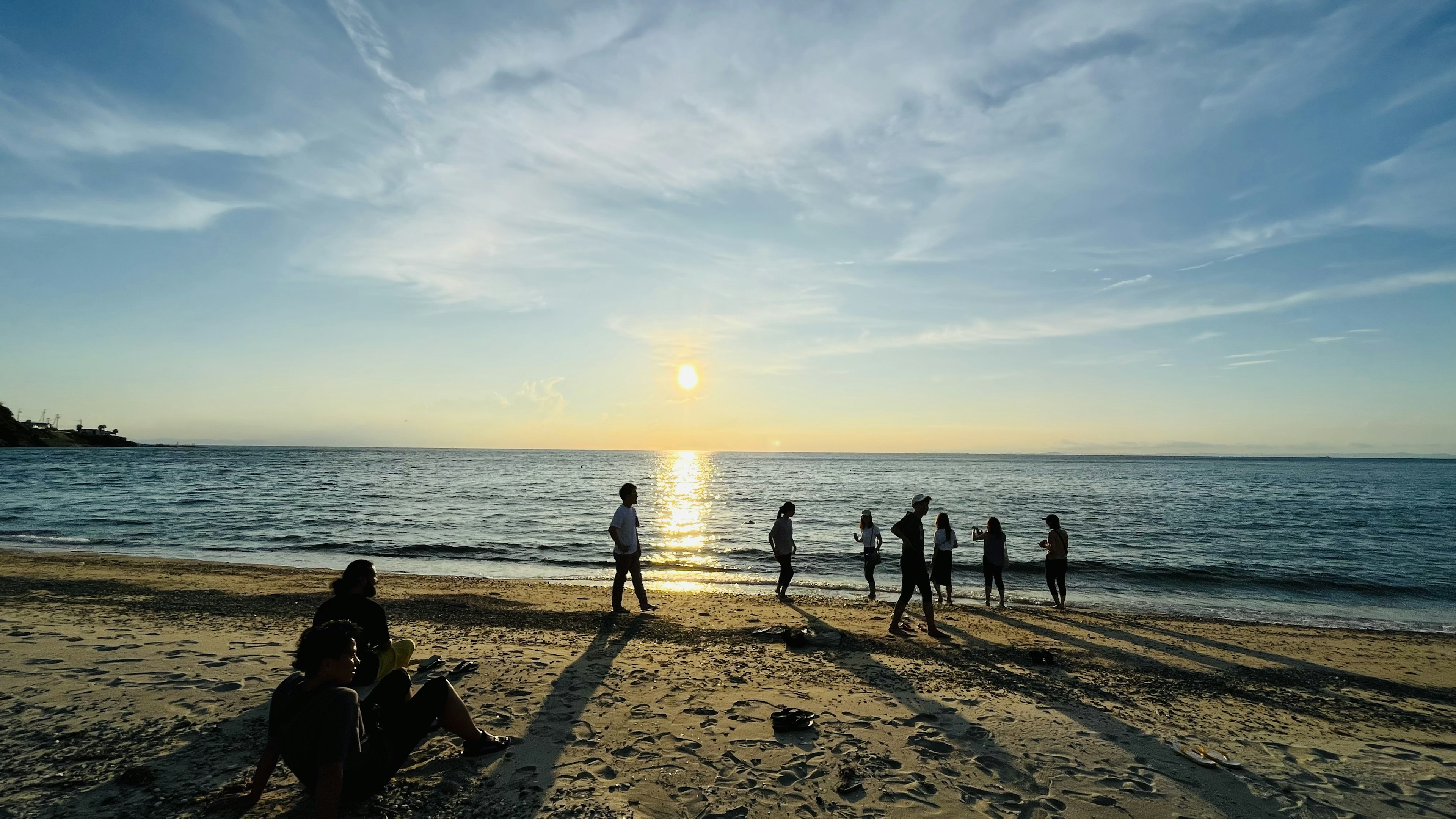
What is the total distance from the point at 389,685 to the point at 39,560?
1966 centimetres

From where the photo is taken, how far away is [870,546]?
1488cm

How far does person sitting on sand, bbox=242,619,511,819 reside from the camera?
3920 mm

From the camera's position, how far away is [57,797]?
4668mm

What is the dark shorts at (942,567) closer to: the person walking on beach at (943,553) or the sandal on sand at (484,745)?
the person walking on beach at (943,553)

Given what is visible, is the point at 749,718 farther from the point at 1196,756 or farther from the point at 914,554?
the point at 914,554

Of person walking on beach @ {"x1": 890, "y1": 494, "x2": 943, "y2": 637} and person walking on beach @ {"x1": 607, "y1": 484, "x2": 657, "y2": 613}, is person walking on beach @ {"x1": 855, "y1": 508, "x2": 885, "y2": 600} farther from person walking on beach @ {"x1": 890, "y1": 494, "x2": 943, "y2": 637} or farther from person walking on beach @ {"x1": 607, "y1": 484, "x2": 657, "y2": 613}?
person walking on beach @ {"x1": 607, "y1": 484, "x2": 657, "y2": 613}

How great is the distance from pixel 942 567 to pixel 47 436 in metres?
181

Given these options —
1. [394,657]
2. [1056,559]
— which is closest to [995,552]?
[1056,559]

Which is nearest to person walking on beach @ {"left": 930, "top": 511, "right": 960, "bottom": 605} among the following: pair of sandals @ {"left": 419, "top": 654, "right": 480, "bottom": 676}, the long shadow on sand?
the long shadow on sand

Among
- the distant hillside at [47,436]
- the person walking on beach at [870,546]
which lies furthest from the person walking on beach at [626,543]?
the distant hillside at [47,436]

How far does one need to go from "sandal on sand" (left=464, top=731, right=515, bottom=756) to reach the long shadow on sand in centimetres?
391

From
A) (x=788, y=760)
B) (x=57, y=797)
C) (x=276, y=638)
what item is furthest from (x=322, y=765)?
(x=276, y=638)

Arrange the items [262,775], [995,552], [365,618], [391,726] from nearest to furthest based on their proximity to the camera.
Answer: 1. [262,775]
2. [391,726]
3. [365,618]
4. [995,552]

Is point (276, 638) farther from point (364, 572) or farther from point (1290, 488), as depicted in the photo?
point (1290, 488)
